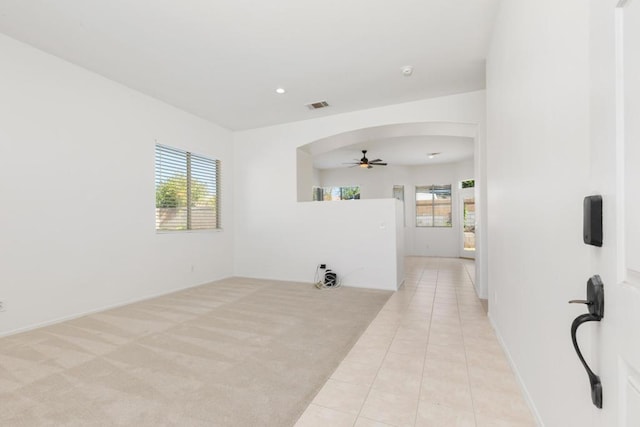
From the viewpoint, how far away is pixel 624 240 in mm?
681

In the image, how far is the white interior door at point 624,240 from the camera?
0.63m

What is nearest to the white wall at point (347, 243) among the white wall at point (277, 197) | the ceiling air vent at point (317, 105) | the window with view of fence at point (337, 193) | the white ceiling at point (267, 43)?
the white wall at point (277, 197)

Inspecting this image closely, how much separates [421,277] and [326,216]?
7.85 feet

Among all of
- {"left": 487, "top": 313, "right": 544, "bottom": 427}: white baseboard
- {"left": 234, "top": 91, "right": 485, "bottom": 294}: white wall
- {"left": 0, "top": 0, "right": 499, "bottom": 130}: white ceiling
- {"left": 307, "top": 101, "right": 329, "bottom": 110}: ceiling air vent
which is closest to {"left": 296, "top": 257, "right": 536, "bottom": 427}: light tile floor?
{"left": 487, "top": 313, "right": 544, "bottom": 427}: white baseboard

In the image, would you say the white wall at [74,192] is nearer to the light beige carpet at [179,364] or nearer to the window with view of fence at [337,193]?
the light beige carpet at [179,364]

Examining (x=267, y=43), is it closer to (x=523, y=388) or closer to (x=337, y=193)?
(x=523, y=388)

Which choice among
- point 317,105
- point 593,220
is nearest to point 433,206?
point 317,105

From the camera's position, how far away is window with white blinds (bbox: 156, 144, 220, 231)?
4781 millimetres

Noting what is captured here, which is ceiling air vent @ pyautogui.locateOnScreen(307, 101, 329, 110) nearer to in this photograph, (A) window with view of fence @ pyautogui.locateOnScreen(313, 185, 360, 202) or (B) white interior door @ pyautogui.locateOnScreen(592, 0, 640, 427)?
(B) white interior door @ pyautogui.locateOnScreen(592, 0, 640, 427)

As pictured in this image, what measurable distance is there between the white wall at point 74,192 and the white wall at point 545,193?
15.4 feet

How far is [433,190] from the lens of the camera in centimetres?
980

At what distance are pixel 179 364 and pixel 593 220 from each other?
277cm

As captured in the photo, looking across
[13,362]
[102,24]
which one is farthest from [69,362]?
[102,24]

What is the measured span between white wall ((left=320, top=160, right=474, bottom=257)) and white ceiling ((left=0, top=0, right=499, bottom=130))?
213 inches
